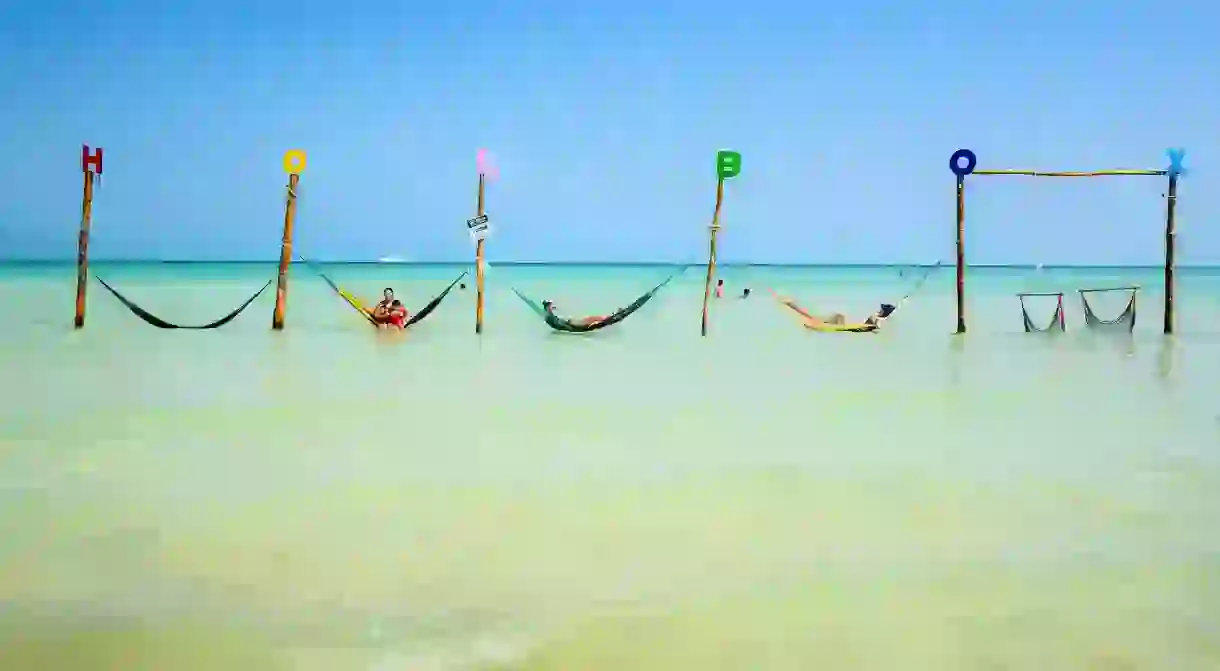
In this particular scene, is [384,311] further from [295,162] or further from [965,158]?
[965,158]

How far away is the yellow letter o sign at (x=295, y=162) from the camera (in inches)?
274

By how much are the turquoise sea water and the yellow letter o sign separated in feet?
7.15

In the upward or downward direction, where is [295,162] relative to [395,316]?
upward

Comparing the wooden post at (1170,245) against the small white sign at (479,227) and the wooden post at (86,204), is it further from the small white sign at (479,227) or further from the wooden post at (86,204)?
the wooden post at (86,204)

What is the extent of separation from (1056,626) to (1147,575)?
402 millimetres

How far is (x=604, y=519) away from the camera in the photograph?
2.49 m

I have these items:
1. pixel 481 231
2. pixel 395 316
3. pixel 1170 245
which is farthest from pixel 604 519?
pixel 1170 245

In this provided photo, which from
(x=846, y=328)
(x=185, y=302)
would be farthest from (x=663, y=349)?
(x=185, y=302)

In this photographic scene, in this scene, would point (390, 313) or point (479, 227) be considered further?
point (390, 313)

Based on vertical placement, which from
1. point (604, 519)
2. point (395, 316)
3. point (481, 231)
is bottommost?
point (604, 519)

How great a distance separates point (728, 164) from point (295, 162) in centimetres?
298

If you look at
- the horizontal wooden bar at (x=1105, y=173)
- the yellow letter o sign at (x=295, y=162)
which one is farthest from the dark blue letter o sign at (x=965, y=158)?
the yellow letter o sign at (x=295, y=162)

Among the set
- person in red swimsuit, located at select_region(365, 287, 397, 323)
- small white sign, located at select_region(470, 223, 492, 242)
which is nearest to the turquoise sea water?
small white sign, located at select_region(470, 223, 492, 242)

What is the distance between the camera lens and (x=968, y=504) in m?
2.65
